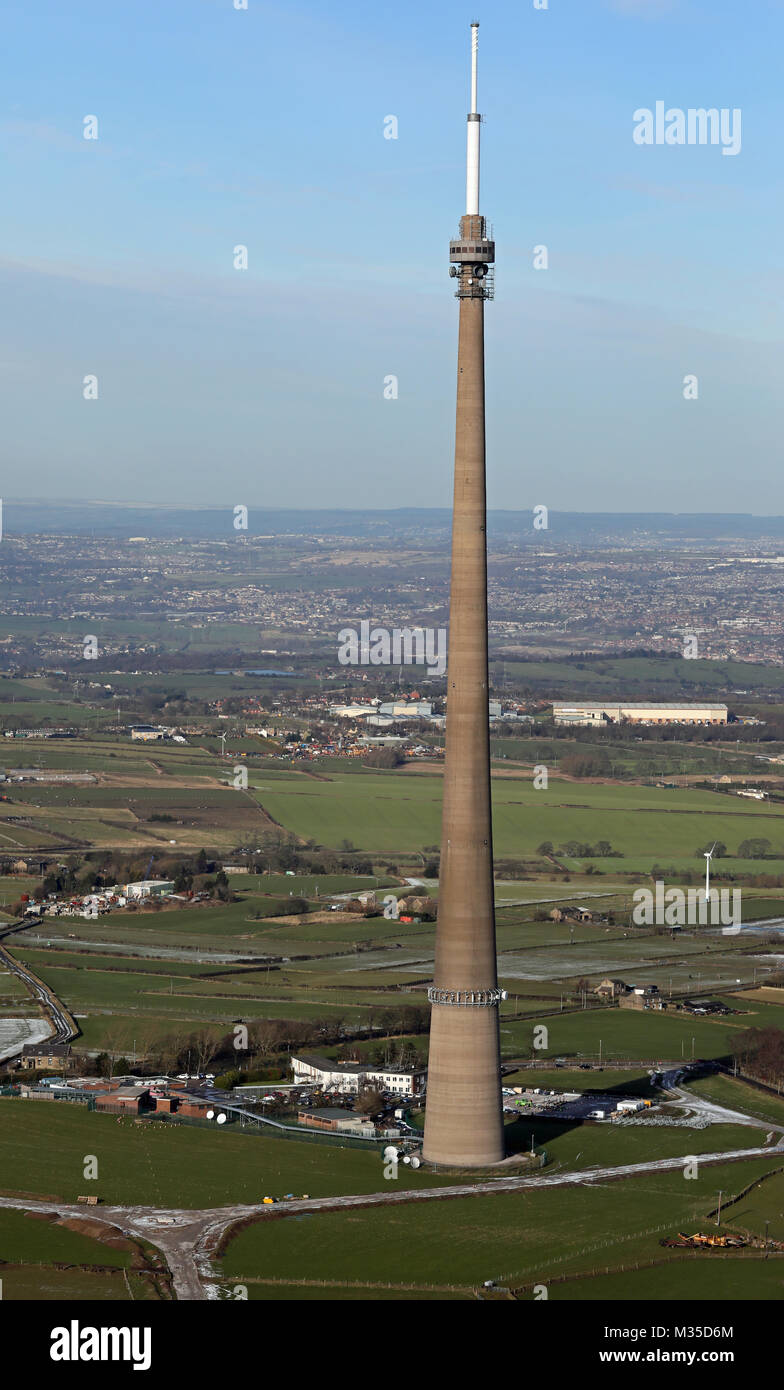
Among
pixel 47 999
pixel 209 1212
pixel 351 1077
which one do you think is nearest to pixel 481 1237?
pixel 209 1212

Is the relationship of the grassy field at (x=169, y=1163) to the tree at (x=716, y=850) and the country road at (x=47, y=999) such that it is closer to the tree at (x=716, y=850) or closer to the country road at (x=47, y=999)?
the country road at (x=47, y=999)

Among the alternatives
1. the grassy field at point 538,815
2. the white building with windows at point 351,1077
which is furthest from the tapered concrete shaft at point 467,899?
the grassy field at point 538,815

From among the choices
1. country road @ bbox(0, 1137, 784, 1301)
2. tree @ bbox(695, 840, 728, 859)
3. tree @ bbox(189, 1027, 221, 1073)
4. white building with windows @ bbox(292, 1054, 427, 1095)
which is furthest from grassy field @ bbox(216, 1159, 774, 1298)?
tree @ bbox(695, 840, 728, 859)

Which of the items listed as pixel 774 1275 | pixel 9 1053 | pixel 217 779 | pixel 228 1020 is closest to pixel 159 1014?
pixel 228 1020

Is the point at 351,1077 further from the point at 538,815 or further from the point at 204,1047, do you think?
the point at 538,815

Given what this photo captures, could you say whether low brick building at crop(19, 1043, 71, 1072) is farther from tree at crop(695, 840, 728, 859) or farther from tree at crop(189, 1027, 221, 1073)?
tree at crop(695, 840, 728, 859)
